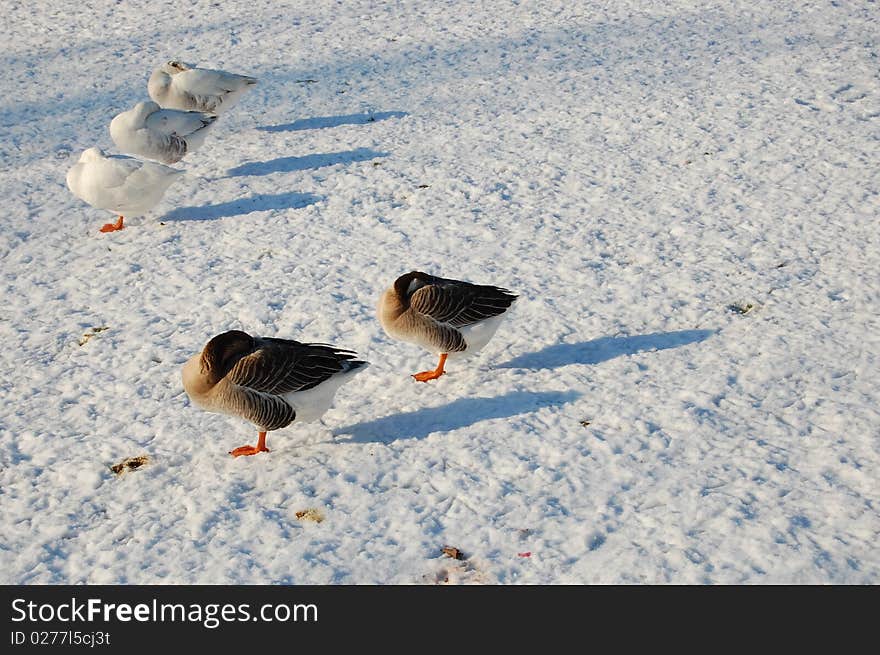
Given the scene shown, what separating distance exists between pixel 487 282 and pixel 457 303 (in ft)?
5.26

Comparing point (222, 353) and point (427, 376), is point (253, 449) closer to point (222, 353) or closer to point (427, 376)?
point (222, 353)

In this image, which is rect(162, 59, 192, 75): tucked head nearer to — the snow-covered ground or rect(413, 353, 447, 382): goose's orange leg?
the snow-covered ground

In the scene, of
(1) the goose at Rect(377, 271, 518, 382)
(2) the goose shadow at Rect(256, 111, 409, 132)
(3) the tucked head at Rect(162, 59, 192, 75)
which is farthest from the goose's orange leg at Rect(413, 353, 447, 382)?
(3) the tucked head at Rect(162, 59, 192, 75)

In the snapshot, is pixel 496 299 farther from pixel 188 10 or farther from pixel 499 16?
pixel 188 10

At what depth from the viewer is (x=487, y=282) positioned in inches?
287

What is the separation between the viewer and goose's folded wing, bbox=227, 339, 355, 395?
513 centimetres

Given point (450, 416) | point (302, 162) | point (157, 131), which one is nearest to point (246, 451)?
point (450, 416)

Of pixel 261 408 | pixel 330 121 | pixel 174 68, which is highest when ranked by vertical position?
pixel 261 408

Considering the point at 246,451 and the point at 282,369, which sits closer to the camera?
the point at 282,369

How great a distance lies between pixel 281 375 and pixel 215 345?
1.39 feet

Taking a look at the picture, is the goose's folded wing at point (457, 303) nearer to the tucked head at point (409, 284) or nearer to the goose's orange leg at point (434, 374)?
the tucked head at point (409, 284)

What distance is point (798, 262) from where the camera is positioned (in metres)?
7.29

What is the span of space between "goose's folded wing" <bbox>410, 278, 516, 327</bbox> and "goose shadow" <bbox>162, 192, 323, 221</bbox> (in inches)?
138

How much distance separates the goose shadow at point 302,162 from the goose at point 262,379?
483cm
